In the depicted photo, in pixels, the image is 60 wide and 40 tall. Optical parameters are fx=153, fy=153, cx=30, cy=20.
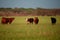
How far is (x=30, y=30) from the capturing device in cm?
179

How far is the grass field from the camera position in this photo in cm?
176

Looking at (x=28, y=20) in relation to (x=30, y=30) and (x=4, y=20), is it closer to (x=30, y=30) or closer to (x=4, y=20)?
(x=30, y=30)

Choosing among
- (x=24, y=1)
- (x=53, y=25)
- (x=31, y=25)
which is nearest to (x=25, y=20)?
(x=31, y=25)

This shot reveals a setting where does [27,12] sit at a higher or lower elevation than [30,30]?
higher

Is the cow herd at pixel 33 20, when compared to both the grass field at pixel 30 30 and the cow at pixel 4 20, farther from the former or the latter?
the cow at pixel 4 20

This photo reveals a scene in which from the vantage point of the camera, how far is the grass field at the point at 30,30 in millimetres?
1765

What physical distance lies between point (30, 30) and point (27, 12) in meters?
0.22

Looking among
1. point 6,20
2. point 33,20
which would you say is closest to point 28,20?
point 33,20

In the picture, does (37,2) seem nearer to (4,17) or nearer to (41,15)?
(41,15)

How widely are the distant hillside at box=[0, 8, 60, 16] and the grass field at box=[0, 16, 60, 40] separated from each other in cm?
5

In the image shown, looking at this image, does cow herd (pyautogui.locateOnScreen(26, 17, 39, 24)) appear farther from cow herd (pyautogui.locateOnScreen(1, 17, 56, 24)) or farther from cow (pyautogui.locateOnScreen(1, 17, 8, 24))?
cow (pyautogui.locateOnScreen(1, 17, 8, 24))

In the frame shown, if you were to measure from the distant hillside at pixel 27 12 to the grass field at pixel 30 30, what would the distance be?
0.16ft

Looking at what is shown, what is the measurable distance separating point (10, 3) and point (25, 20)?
266 mm

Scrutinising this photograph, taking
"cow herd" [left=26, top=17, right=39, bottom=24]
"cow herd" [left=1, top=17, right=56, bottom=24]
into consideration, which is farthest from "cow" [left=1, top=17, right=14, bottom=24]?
"cow herd" [left=26, top=17, right=39, bottom=24]
